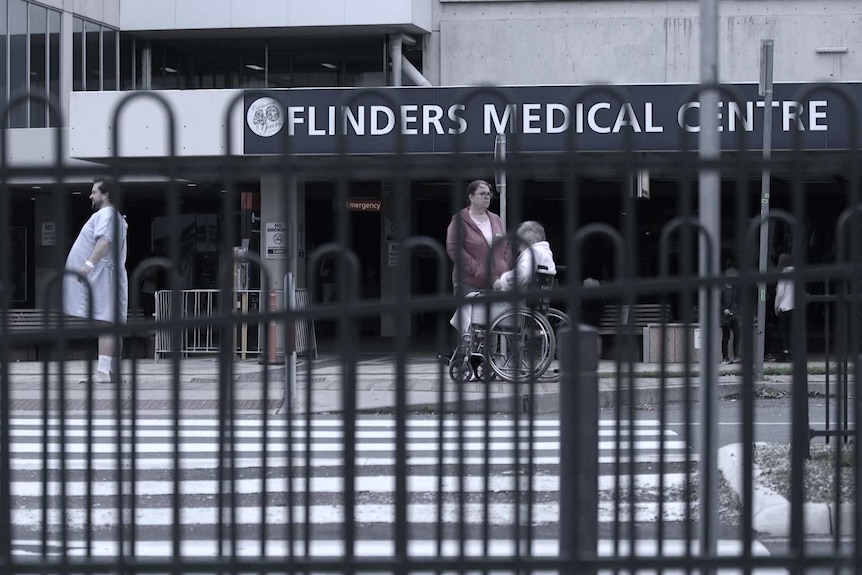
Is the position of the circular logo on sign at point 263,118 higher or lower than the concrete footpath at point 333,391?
higher

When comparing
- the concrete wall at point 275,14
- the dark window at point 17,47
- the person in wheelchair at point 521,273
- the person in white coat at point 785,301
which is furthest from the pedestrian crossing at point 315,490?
the concrete wall at point 275,14

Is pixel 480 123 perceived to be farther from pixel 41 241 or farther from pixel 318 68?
pixel 41 241

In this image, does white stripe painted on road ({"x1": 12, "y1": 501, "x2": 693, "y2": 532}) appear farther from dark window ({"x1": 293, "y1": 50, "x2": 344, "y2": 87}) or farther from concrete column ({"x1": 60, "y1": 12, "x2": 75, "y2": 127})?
dark window ({"x1": 293, "y1": 50, "x2": 344, "y2": 87})

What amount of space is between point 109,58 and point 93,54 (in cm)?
51

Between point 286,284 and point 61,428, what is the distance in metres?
0.76

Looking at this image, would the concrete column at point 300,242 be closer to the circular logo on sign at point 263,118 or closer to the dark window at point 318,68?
the circular logo on sign at point 263,118

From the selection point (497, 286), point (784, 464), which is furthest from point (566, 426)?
point (784, 464)

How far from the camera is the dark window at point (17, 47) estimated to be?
24188mm

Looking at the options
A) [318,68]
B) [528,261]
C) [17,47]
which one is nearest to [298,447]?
[528,261]

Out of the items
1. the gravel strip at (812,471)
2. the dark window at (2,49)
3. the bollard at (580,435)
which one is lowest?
the gravel strip at (812,471)

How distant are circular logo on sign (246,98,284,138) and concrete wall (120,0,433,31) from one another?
19.3ft

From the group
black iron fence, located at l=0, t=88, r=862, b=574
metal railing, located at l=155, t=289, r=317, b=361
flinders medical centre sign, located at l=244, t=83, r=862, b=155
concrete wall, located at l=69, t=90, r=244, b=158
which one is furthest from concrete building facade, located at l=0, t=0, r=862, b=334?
black iron fence, located at l=0, t=88, r=862, b=574

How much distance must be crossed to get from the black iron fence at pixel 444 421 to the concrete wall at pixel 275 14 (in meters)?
13.0

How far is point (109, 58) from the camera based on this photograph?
26656mm
